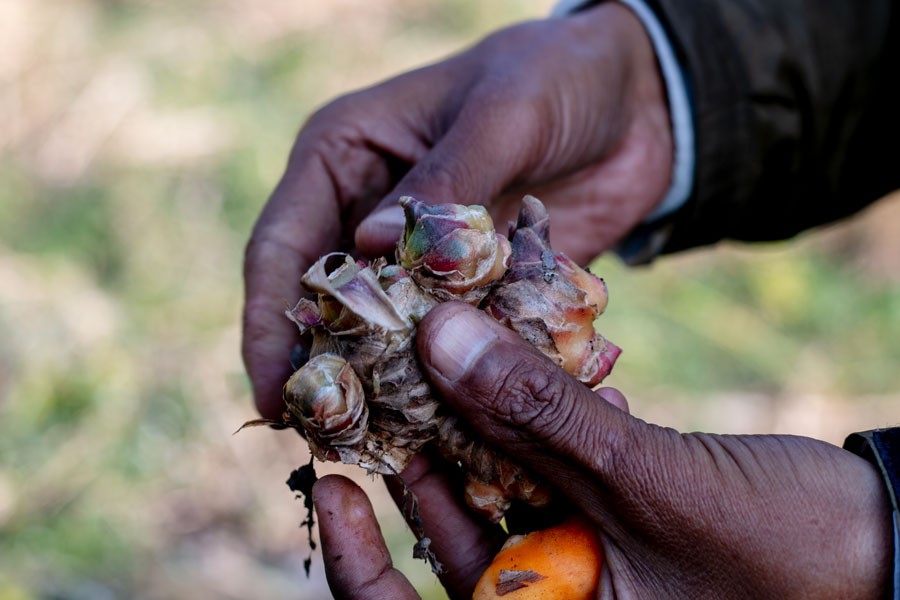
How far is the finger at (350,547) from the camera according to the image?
189 centimetres

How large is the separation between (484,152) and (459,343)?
2.70ft

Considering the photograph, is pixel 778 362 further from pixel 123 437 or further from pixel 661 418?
pixel 123 437

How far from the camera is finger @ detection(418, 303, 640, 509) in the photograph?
1664 millimetres

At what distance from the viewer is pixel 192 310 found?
499 cm

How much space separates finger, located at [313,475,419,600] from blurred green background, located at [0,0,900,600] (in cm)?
204

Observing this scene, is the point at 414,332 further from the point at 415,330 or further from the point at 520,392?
the point at 520,392

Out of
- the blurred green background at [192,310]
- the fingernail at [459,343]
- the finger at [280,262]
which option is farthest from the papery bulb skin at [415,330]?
the blurred green background at [192,310]

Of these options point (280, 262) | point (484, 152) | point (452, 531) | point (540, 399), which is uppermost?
point (484, 152)

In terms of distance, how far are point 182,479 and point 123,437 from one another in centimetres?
40

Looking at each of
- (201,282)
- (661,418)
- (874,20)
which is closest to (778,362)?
(661,418)

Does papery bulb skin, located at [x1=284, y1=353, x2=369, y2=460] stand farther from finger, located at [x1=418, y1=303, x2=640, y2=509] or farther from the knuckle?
the knuckle

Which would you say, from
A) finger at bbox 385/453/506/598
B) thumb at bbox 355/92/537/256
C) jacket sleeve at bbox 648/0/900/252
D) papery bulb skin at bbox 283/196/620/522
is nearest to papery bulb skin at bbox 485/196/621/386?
papery bulb skin at bbox 283/196/620/522

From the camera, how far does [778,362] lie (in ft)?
17.3

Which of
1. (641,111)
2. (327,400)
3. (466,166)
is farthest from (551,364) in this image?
(641,111)
